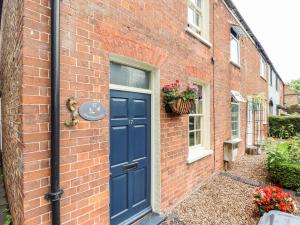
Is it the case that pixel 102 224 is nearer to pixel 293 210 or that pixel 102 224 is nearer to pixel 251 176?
pixel 293 210

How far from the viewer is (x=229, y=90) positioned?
7742 millimetres

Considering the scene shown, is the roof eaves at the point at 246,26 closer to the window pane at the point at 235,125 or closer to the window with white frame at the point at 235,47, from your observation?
the window with white frame at the point at 235,47

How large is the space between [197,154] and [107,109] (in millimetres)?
3316

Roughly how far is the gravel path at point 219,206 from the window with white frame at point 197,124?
1.14 meters

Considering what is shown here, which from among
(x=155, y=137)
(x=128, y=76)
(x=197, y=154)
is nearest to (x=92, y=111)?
(x=128, y=76)

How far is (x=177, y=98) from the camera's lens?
12.8ft

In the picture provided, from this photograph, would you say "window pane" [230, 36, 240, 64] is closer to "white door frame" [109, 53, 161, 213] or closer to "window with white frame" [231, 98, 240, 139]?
"window with white frame" [231, 98, 240, 139]

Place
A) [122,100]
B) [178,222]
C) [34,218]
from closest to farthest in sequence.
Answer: [34,218]
[122,100]
[178,222]

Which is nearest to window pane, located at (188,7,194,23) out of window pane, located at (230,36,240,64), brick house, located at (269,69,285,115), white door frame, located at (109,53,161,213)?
white door frame, located at (109,53,161,213)

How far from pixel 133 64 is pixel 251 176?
5285 millimetres

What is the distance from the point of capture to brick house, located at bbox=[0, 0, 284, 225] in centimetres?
218

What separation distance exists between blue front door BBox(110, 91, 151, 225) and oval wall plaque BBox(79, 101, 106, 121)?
421mm

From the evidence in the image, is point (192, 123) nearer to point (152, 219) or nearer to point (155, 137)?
point (155, 137)

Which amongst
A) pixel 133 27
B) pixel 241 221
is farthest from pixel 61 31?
pixel 241 221
